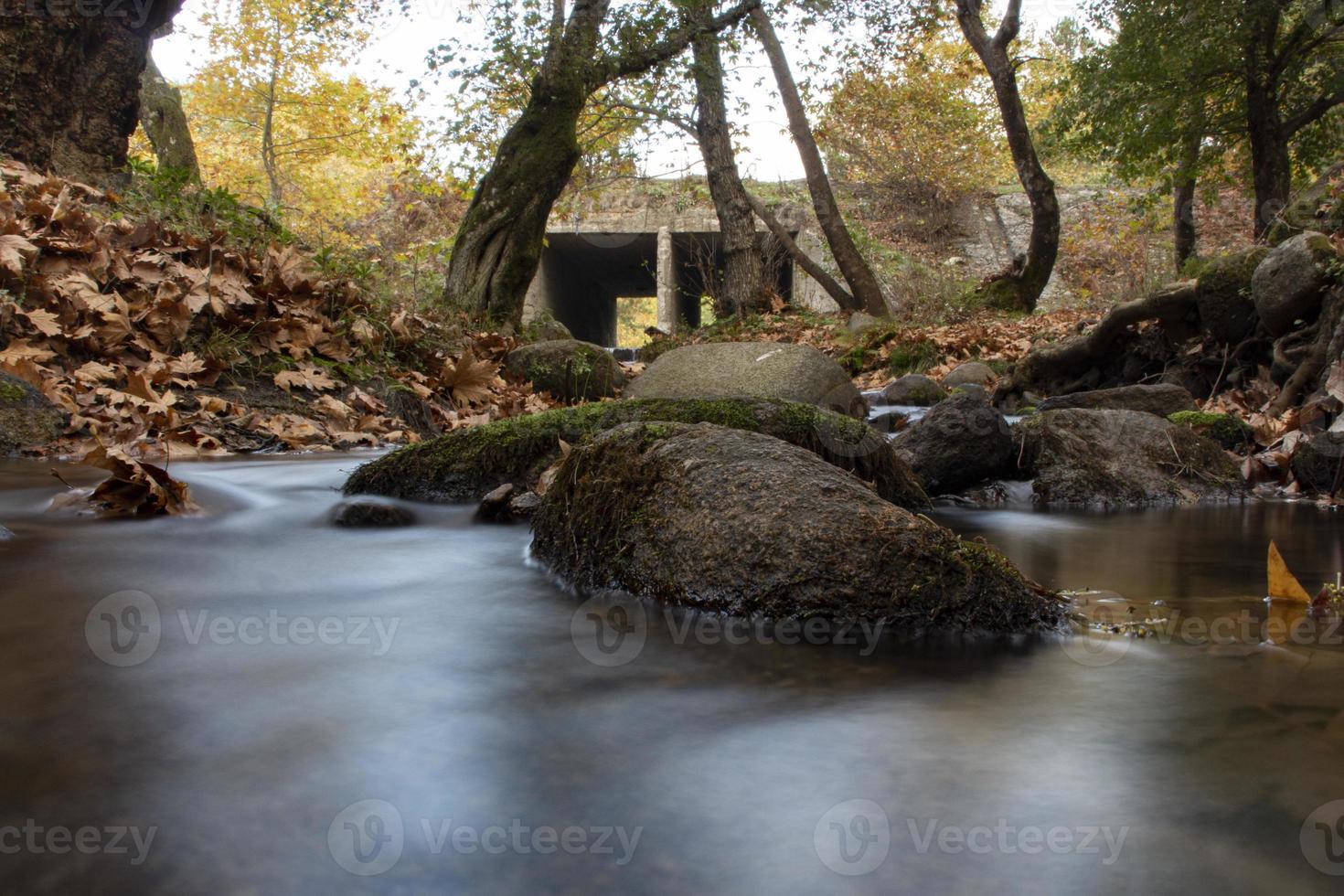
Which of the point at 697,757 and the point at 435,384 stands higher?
the point at 435,384

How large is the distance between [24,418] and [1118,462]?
643 centimetres

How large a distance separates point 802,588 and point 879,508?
1.11 feet

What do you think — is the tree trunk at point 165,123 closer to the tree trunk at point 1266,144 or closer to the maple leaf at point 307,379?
the maple leaf at point 307,379

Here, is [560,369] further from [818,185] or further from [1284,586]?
[818,185]

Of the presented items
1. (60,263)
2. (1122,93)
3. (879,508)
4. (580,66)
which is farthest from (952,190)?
(879,508)

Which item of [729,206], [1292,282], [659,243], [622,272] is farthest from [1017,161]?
[622,272]

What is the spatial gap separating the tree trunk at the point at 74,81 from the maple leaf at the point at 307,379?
3413 millimetres

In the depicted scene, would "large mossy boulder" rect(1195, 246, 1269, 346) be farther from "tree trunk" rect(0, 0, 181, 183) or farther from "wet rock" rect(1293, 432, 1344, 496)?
"tree trunk" rect(0, 0, 181, 183)

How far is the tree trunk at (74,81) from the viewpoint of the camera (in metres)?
8.48

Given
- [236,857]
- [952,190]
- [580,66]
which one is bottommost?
[236,857]

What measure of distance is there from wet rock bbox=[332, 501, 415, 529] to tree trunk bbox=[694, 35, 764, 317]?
14.1 metres

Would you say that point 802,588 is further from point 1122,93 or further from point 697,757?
point 1122,93

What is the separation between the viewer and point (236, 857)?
1.47 metres

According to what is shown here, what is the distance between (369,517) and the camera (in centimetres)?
426
